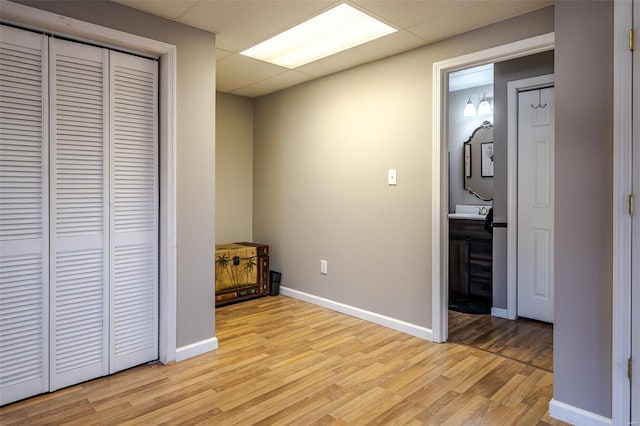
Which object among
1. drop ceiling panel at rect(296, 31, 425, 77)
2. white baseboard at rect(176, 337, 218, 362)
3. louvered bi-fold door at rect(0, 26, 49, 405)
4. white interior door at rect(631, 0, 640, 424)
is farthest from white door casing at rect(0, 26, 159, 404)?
white interior door at rect(631, 0, 640, 424)

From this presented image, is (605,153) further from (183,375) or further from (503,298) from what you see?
(183,375)

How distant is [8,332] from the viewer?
6.89 feet

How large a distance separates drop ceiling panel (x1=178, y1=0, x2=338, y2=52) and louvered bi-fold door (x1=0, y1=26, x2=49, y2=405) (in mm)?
894

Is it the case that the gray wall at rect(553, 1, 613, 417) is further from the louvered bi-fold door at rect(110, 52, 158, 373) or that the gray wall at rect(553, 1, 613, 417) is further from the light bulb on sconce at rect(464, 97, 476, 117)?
the light bulb on sconce at rect(464, 97, 476, 117)

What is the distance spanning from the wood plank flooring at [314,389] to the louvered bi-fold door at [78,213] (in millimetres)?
196

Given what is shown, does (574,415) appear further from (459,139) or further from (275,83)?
(459,139)

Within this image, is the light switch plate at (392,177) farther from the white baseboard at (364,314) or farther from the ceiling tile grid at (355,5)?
the white baseboard at (364,314)

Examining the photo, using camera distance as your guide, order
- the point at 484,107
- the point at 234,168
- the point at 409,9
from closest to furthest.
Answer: the point at 409,9 < the point at 234,168 < the point at 484,107

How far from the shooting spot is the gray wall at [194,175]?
263 centimetres

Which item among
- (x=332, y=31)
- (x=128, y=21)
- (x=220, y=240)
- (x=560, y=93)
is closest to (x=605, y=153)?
(x=560, y=93)

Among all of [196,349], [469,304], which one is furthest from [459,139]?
[196,349]

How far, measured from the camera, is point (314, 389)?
230 centimetres

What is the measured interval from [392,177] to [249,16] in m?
1.61

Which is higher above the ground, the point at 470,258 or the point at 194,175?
the point at 194,175
